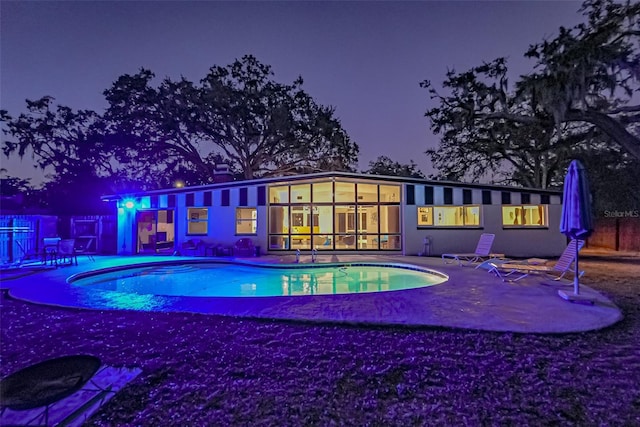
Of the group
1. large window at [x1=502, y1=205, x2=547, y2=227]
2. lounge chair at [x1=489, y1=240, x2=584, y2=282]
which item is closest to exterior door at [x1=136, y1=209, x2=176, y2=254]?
lounge chair at [x1=489, y1=240, x2=584, y2=282]

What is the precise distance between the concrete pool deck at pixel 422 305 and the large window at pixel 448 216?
202 inches

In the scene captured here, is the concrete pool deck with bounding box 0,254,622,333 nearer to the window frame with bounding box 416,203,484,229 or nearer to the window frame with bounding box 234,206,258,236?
the window frame with bounding box 416,203,484,229

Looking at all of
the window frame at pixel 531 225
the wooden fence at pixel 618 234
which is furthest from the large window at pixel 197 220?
the wooden fence at pixel 618 234

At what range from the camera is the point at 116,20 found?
343 inches

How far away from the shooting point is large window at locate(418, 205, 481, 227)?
1124cm

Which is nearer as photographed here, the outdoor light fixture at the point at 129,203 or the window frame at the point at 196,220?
the outdoor light fixture at the point at 129,203

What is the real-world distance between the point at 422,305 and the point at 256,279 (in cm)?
481

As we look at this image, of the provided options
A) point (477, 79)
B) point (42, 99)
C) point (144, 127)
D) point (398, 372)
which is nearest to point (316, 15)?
point (477, 79)

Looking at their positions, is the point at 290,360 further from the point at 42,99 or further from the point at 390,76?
the point at 42,99

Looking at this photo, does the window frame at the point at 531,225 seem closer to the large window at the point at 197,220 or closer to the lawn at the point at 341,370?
the lawn at the point at 341,370

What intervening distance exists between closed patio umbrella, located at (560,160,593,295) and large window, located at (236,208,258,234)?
31.1 feet

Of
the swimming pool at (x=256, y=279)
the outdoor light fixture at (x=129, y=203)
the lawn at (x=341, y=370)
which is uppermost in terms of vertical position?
the outdoor light fixture at (x=129, y=203)

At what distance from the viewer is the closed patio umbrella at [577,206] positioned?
470cm

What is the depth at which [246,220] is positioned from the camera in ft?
40.3
